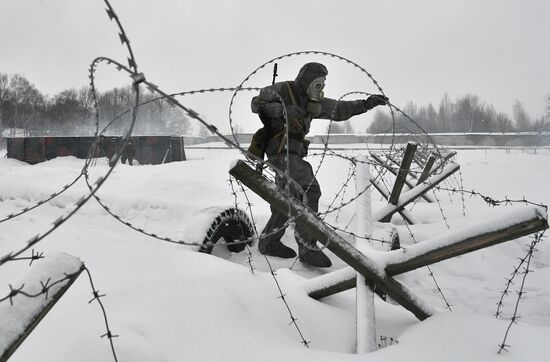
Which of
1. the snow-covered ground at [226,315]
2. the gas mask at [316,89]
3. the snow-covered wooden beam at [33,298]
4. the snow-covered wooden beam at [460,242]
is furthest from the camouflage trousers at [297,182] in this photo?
the snow-covered wooden beam at [33,298]

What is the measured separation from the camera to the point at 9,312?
3.53 feet

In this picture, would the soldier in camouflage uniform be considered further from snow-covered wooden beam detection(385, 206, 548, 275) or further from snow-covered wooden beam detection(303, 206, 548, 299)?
snow-covered wooden beam detection(385, 206, 548, 275)

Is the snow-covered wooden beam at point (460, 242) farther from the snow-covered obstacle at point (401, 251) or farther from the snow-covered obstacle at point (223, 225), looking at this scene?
the snow-covered obstacle at point (223, 225)

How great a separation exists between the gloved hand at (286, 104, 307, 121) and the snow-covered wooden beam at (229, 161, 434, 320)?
2.17 metres

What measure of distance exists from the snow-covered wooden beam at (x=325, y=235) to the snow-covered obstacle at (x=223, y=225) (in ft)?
5.00

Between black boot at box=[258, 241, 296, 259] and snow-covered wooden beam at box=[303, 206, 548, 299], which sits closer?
snow-covered wooden beam at box=[303, 206, 548, 299]

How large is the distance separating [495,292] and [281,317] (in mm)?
2719

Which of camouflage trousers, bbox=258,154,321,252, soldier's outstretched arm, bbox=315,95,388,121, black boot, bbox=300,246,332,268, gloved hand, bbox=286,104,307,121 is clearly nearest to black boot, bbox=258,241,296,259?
camouflage trousers, bbox=258,154,321,252

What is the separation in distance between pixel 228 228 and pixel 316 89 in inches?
72.7

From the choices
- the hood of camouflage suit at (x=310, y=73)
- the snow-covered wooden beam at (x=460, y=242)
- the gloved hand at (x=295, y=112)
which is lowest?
the snow-covered wooden beam at (x=460, y=242)

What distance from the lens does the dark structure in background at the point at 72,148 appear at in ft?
55.8

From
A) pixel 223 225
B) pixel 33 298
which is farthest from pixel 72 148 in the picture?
pixel 33 298

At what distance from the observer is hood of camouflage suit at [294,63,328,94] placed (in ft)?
13.7

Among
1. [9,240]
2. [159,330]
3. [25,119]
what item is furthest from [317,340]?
[25,119]
